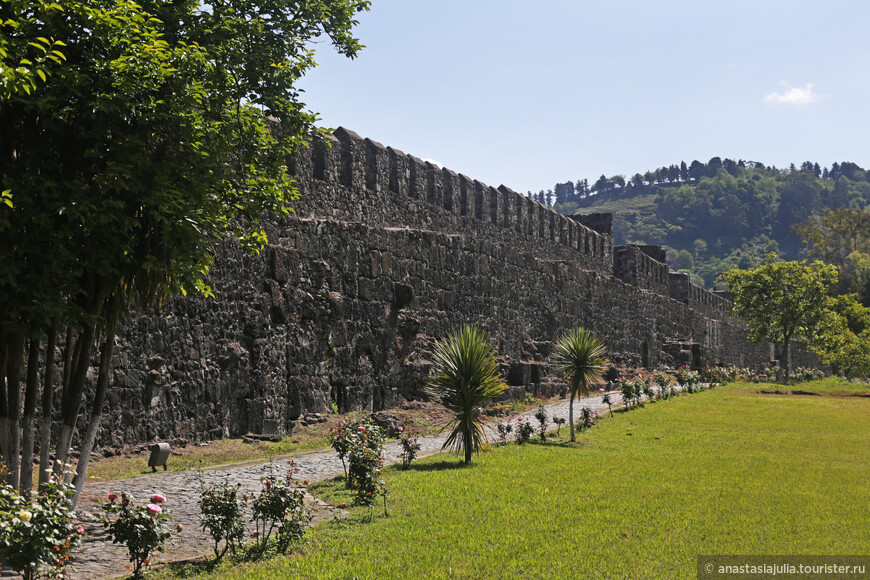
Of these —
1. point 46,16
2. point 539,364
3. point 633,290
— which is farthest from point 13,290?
point 633,290

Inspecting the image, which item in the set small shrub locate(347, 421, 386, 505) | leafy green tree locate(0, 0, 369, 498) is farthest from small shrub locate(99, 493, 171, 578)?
small shrub locate(347, 421, 386, 505)

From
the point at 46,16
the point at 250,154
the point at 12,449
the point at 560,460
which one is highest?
the point at 46,16

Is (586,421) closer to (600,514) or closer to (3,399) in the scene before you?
(600,514)

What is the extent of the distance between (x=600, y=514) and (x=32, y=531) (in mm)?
5668

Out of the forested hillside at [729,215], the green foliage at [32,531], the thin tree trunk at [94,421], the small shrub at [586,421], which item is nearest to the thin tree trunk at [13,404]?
the thin tree trunk at [94,421]

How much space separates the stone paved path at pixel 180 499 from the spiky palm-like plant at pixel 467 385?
1231 millimetres

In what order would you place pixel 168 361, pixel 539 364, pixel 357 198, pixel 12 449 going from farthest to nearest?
1. pixel 539 364
2. pixel 357 198
3. pixel 168 361
4. pixel 12 449

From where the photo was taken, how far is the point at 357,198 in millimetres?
17688

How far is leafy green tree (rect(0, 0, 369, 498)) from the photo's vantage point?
636 cm

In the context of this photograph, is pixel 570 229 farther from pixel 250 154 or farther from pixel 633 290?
pixel 250 154

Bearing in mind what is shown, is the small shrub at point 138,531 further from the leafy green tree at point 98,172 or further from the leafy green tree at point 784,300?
the leafy green tree at point 784,300

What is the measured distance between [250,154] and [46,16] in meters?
2.49

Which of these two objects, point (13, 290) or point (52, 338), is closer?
point (13, 290)

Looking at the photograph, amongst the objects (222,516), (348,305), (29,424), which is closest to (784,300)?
(348,305)
